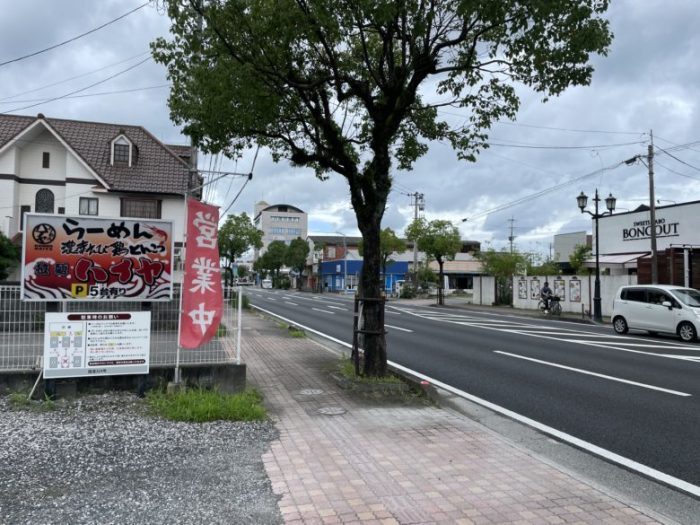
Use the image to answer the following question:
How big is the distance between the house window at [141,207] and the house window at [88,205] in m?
1.22

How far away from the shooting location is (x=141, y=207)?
27.1m

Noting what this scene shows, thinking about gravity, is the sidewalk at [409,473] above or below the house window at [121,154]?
below

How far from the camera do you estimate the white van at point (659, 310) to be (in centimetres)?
1639

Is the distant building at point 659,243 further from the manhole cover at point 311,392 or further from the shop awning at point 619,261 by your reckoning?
the manhole cover at point 311,392

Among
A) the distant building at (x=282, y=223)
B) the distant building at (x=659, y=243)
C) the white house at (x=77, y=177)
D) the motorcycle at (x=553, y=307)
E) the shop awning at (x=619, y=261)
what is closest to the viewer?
the distant building at (x=659, y=243)

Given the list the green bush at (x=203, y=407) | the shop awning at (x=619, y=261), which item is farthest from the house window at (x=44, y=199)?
the shop awning at (x=619, y=261)

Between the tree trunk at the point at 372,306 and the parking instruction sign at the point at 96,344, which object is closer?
the parking instruction sign at the point at 96,344

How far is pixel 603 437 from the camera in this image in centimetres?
646

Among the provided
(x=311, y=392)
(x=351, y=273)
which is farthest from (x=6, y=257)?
(x=351, y=273)

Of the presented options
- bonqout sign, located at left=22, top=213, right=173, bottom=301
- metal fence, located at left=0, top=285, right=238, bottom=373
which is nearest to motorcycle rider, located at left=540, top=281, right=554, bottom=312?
metal fence, located at left=0, top=285, right=238, bottom=373

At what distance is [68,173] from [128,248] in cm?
2184

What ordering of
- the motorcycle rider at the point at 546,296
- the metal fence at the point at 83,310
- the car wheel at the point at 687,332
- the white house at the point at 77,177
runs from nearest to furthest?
the metal fence at the point at 83,310 < the car wheel at the point at 687,332 < the white house at the point at 77,177 < the motorcycle rider at the point at 546,296

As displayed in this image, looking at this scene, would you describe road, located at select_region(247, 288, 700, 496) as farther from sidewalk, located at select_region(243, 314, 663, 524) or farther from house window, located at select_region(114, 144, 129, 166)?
house window, located at select_region(114, 144, 129, 166)

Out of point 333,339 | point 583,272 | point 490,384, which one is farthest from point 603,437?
point 583,272
